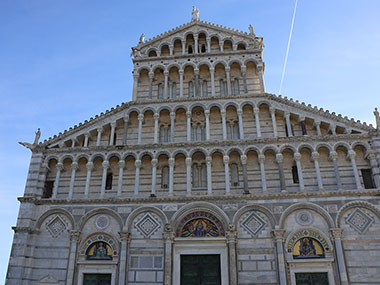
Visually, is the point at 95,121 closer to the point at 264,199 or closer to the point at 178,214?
the point at 178,214

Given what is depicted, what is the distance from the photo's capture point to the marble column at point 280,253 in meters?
13.6

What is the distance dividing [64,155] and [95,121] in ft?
7.30

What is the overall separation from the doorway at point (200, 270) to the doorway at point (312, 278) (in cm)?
316

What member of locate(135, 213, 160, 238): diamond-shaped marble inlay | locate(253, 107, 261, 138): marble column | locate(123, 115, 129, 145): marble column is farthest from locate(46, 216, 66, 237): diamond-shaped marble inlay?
locate(253, 107, 261, 138): marble column

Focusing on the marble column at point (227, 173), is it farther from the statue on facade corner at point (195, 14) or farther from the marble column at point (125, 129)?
the statue on facade corner at point (195, 14)

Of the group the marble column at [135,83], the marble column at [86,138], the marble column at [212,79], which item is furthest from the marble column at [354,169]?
the marble column at [86,138]

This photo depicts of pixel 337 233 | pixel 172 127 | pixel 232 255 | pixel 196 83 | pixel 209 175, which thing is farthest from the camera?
pixel 196 83

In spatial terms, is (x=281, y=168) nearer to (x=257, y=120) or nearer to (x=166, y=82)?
(x=257, y=120)

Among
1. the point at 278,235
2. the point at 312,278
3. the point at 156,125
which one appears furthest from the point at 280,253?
the point at 156,125

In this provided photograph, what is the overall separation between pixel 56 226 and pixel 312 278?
11.0 m

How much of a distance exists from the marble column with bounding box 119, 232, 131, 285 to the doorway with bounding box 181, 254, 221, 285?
7.74 ft

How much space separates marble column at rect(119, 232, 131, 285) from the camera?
14.3 metres

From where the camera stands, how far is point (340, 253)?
44.8 feet

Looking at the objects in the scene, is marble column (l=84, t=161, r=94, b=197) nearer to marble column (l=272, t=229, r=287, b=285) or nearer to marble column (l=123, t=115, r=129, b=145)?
marble column (l=123, t=115, r=129, b=145)
